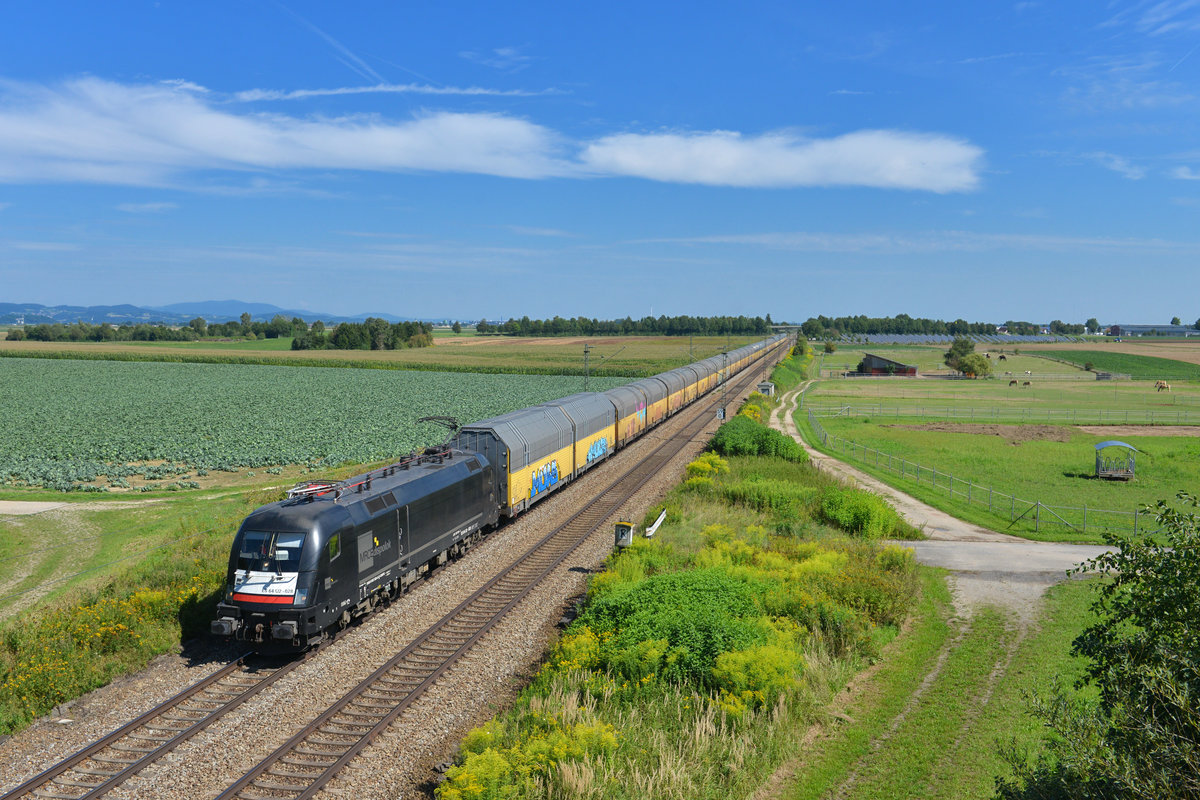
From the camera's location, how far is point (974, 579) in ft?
78.9

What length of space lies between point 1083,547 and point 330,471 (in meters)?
38.2

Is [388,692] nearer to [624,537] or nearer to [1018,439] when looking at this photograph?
[624,537]

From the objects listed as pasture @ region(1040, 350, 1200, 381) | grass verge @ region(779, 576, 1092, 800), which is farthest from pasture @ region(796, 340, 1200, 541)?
pasture @ region(1040, 350, 1200, 381)

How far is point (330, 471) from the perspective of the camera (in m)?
43.4

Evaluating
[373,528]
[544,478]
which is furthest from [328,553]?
[544,478]

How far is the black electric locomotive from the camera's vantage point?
16.7 metres

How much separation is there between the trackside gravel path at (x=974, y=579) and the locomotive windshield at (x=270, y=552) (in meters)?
11.2

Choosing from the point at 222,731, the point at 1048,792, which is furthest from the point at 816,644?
the point at 222,731

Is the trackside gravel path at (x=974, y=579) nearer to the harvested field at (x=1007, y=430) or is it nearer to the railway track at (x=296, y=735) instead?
the railway track at (x=296, y=735)

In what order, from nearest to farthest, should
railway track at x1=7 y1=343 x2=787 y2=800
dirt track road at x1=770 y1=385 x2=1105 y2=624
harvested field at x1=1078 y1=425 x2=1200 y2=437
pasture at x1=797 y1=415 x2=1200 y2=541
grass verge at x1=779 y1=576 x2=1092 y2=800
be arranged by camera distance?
grass verge at x1=779 y1=576 x2=1092 y2=800
railway track at x1=7 y1=343 x2=787 y2=800
dirt track road at x1=770 y1=385 x2=1105 y2=624
pasture at x1=797 y1=415 x2=1200 y2=541
harvested field at x1=1078 y1=425 x2=1200 y2=437

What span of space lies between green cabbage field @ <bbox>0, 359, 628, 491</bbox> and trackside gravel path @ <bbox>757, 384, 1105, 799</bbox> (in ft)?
109

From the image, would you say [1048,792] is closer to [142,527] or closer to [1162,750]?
[1162,750]

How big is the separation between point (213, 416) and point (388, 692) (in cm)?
6142

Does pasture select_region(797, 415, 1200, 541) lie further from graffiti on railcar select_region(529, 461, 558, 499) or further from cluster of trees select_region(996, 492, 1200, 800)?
cluster of trees select_region(996, 492, 1200, 800)
